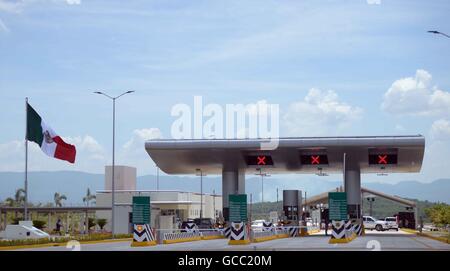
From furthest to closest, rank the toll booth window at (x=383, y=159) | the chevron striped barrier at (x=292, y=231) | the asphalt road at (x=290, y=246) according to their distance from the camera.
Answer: the chevron striped barrier at (x=292, y=231), the toll booth window at (x=383, y=159), the asphalt road at (x=290, y=246)

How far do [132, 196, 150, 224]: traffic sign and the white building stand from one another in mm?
22826

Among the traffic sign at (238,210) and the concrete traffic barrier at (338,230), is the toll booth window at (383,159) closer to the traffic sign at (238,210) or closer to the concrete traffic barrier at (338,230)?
the concrete traffic barrier at (338,230)

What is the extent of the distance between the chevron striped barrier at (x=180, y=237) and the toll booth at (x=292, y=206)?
980 centimetres

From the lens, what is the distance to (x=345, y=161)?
174 ft

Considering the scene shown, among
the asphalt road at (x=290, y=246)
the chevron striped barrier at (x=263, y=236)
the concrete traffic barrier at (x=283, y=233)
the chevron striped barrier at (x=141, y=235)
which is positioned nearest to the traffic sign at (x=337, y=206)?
the asphalt road at (x=290, y=246)

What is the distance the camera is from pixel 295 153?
51.2 m

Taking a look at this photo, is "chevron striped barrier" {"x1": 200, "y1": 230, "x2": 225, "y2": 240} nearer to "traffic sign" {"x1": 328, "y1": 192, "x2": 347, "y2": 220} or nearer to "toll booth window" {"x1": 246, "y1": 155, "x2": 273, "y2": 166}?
"toll booth window" {"x1": 246, "y1": 155, "x2": 273, "y2": 166}

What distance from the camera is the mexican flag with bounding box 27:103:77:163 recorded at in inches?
1737

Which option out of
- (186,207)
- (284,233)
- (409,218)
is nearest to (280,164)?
(284,233)

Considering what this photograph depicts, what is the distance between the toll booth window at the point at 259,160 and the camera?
173 ft

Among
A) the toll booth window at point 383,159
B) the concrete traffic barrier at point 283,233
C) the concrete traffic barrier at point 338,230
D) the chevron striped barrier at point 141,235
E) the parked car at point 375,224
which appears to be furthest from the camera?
the parked car at point 375,224

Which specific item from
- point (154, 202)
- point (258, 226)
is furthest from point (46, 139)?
point (154, 202)
